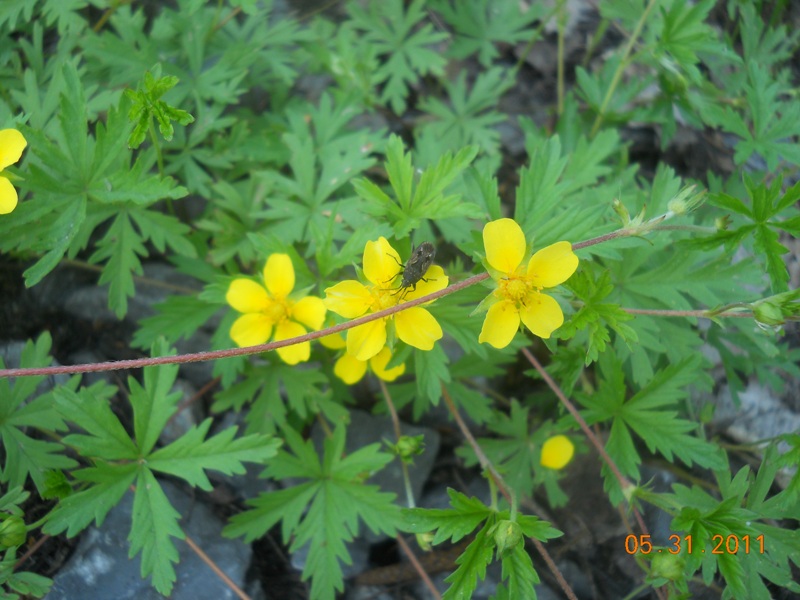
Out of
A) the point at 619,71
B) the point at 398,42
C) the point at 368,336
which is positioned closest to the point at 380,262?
the point at 368,336

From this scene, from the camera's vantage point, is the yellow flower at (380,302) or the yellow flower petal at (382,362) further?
the yellow flower petal at (382,362)

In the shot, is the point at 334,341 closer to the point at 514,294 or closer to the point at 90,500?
the point at 514,294

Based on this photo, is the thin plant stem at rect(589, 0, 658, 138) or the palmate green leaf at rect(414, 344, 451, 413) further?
the thin plant stem at rect(589, 0, 658, 138)

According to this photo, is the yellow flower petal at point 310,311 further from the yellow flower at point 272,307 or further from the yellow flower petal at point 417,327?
the yellow flower petal at point 417,327

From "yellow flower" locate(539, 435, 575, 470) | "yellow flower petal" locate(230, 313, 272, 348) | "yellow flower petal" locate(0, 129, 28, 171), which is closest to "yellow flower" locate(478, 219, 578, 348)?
"yellow flower petal" locate(230, 313, 272, 348)

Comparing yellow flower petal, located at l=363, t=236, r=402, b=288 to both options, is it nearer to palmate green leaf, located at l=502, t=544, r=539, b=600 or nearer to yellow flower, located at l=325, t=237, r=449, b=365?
yellow flower, located at l=325, t=237, r=449, b=365

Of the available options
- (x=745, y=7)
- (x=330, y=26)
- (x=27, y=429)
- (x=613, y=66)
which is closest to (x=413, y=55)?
(x=330, y=26)

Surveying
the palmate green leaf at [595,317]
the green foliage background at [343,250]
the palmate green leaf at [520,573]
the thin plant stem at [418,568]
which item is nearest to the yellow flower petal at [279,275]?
the green foliage background at [343,250]

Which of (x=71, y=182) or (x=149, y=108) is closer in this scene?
(x=149, y=108)
